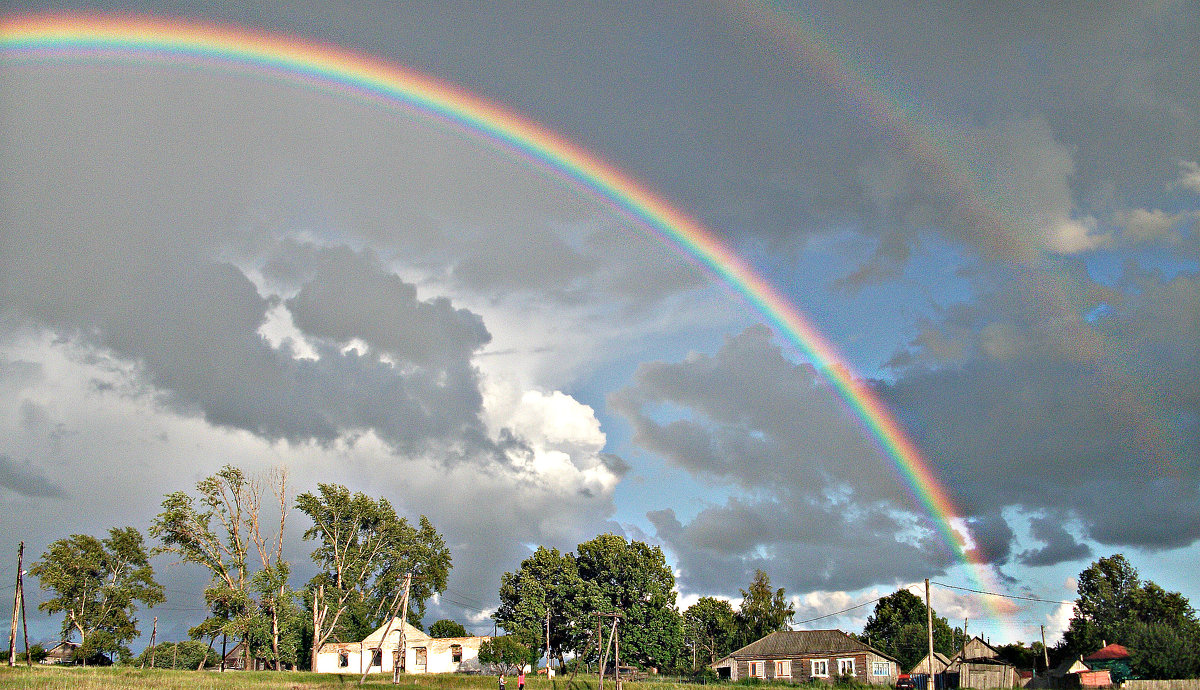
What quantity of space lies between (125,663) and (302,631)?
56.1 feet

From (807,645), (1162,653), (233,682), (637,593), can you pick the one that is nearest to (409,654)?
(637,593)

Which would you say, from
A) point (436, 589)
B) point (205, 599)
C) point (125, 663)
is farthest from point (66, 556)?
point (436, 589)

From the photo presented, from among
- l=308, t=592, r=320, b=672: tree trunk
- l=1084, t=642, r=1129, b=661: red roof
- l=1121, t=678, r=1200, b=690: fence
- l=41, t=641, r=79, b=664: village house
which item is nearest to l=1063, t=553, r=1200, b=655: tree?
l=1084, t=642, r=1129, b=661: red roof

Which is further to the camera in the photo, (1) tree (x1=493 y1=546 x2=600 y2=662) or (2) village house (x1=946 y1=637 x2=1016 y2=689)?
(1) tree (x1=493 y1=546 x2=600 y2=662)

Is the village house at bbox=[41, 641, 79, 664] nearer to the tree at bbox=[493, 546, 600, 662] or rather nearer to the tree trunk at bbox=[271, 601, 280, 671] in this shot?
the tree trunk at bbox=[271, 601, 280, 671]

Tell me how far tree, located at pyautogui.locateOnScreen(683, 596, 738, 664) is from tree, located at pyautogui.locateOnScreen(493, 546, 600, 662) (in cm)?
3206

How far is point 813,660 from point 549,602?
91.9ft

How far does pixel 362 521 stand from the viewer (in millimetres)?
84812

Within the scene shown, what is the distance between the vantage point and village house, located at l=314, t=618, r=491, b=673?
7831 centimetres

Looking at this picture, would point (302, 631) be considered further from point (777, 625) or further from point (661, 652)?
point (777, 625)

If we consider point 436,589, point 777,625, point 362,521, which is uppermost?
point 362,521

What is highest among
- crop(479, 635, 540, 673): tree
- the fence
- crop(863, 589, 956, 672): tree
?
the fence

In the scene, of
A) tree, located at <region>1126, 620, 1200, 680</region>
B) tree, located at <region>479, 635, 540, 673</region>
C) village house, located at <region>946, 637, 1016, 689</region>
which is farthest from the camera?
tree, located at <region>479, 635, 540, 673</region>

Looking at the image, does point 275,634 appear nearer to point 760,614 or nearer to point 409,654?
point 409,654
